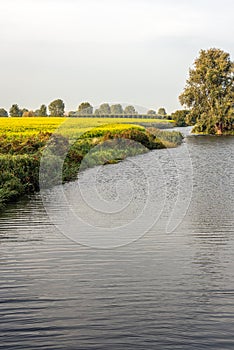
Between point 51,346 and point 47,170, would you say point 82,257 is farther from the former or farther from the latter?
point 47,170

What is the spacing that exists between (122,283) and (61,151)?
1470 cm

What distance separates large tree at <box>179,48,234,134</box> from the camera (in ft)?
215

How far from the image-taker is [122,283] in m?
7.92

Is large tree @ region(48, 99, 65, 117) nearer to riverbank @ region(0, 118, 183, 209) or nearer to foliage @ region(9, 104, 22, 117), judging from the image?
foliage @ region(9, 104, 22, 117)

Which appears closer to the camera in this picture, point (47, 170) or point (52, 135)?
point (47, 170)

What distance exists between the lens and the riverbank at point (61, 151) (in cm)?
1695

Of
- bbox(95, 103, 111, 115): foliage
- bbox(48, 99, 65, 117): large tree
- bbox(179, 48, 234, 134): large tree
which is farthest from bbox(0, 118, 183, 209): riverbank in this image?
bbox(48, 99, 65, 117): large tree

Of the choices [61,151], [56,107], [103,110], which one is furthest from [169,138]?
[56,107]

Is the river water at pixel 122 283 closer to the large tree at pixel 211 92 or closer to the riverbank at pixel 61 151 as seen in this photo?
the riverbank at pixel 61 151

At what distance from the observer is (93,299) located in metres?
7.27

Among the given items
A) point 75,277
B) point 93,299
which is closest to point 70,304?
point 93,299

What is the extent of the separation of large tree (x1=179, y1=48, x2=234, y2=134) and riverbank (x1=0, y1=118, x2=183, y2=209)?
28742 millimetres

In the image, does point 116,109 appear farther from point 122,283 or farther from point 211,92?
point 211,92

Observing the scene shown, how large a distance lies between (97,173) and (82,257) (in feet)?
46.4
